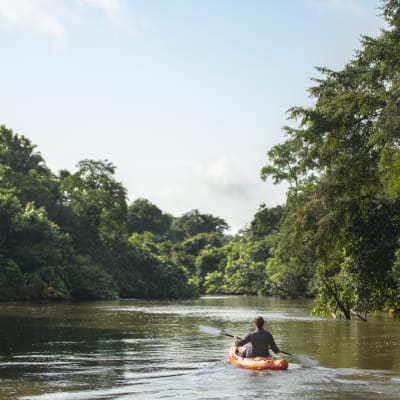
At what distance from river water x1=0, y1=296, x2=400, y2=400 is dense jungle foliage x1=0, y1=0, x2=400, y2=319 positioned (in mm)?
3175

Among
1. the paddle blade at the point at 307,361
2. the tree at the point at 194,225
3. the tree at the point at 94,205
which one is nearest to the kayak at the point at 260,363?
the paddle blade at the point at 307,361

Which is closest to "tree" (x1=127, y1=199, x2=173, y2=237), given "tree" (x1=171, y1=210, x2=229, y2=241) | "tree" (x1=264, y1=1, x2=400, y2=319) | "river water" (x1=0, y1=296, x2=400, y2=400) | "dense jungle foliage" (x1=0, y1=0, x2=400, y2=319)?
"dense jungle foliage" (x1=0, y1=0, x2=400, y2=319)

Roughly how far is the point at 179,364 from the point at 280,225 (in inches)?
2210

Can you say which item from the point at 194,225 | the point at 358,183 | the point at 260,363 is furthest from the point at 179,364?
the point at 194,225

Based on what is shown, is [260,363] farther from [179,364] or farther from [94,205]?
[94,205]

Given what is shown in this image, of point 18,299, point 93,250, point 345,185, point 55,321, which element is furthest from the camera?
point 93,250

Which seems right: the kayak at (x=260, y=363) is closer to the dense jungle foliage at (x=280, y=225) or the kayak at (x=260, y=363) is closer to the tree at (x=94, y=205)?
the dense jungle foliage at (x=280, y=225)

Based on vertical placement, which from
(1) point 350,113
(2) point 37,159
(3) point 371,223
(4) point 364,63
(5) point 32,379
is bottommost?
(5) point 32,379

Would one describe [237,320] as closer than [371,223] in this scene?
No

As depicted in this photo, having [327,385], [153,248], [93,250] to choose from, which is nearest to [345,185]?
[327,385]

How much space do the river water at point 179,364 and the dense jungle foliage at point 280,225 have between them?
317 centimetres

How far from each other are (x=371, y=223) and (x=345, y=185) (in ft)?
6.47

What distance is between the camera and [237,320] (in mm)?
37562

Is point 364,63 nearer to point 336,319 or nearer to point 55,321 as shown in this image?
point 336,319
